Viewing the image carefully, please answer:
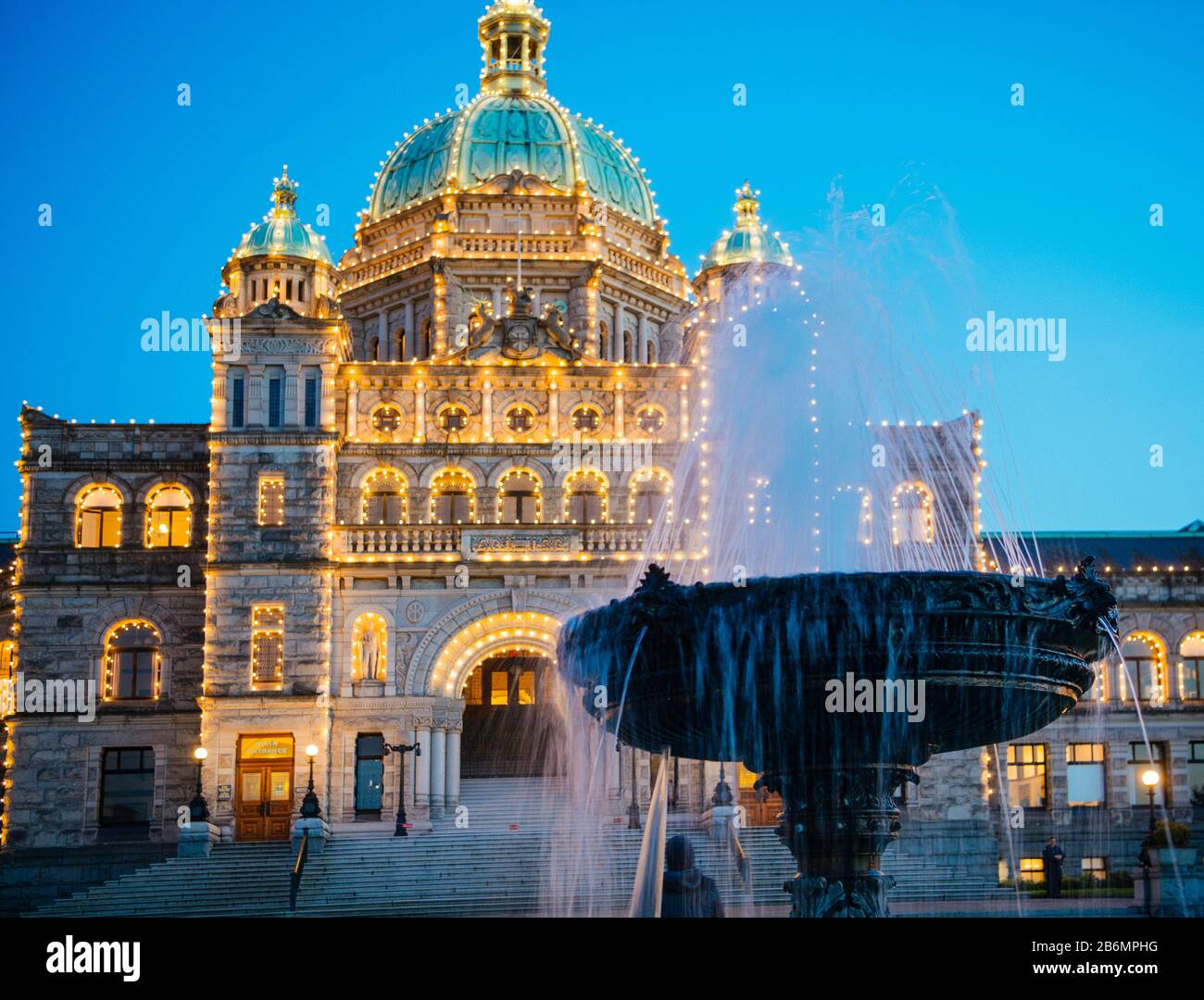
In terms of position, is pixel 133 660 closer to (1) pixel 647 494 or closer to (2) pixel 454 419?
(2) pixel 454 419

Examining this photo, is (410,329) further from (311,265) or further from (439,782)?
(439,782)

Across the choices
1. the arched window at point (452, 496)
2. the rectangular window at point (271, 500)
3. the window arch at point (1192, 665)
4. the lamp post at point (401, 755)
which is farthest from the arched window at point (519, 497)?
the window arch at point (1192, 665)

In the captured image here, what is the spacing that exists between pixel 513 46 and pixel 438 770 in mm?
34761

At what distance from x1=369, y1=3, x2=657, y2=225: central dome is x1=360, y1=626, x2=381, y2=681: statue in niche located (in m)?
20.6

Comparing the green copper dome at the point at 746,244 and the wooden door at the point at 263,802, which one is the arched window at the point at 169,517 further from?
the green copper dome at the point at 746,244

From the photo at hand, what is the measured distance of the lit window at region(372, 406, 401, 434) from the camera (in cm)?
5059

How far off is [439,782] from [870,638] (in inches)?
1182

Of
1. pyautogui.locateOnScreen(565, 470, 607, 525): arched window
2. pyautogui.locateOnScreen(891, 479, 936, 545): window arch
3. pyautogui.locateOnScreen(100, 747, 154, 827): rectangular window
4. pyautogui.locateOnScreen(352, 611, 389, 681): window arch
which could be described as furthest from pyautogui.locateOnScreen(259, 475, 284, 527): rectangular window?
pyautogui.locateOnScreen(891, 479, 936, 545): window arch

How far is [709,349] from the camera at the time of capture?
50.9 metres

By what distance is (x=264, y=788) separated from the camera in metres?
45.9

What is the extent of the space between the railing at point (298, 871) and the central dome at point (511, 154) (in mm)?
28993
